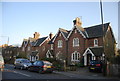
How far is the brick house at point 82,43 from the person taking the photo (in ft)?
75.3

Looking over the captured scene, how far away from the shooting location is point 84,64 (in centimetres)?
2338

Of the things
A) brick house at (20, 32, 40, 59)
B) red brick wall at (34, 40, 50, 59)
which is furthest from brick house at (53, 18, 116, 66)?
brick house at (20, 32, 40, 59)

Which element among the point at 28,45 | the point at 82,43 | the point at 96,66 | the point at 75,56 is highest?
the point at 28,45

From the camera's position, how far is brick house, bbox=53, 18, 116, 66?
904 inches

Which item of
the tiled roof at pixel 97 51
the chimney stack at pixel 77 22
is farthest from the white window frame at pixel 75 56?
the chimney stack at pixel 77 22

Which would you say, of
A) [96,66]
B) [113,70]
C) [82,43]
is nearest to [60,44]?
[82,43]

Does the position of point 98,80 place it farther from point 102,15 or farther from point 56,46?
point 56,46

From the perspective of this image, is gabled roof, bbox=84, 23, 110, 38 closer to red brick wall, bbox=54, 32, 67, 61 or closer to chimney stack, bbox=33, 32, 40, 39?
red brick wall, bbox=54, 32, 67, 61

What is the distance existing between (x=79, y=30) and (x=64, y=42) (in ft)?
16.5

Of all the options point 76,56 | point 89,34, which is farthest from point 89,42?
point 76,56

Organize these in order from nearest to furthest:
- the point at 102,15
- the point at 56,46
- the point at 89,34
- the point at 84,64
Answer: the point at 102,15 → the point at 84,64 → the point at 89,34 → the point at 56,46

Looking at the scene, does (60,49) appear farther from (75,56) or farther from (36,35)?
(36,35)

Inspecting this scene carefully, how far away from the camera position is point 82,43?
2489cm

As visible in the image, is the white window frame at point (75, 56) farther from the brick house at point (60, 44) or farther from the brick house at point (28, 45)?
the brick house at point (28, 45)
